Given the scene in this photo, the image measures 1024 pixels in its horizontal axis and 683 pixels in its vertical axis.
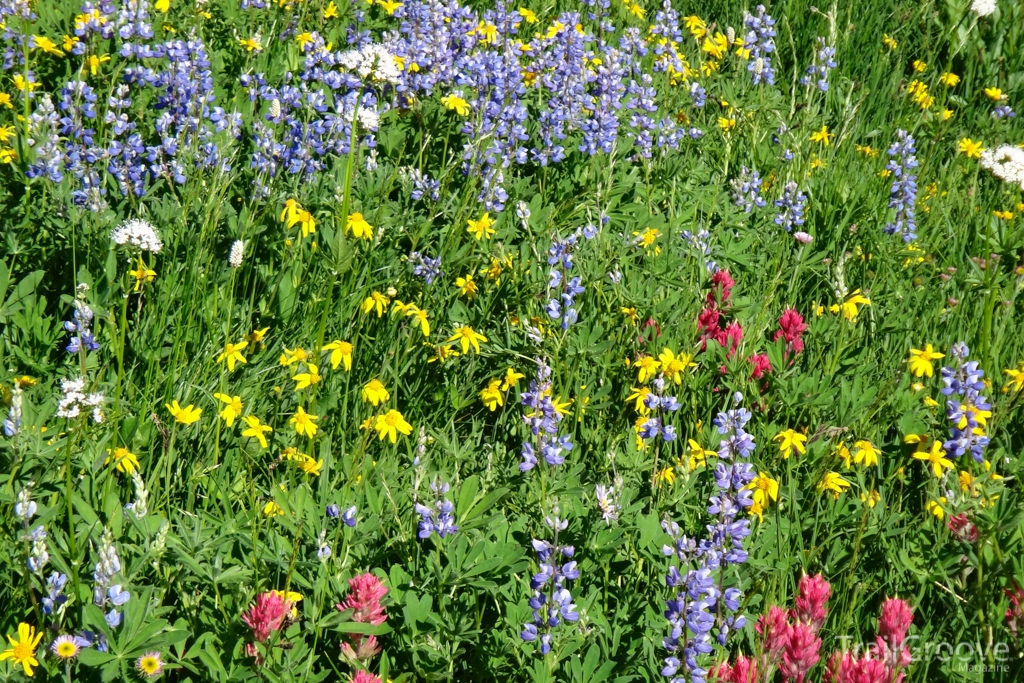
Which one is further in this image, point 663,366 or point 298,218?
point 298,218

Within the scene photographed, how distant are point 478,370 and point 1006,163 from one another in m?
2.44

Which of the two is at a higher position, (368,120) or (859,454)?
(368,120)

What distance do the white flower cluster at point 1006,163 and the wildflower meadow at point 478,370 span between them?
0.06 ft

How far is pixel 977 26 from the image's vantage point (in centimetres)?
543

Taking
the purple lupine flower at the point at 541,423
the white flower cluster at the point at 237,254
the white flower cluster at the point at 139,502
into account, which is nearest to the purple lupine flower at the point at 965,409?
the purple lupine flower at the point at 541,423

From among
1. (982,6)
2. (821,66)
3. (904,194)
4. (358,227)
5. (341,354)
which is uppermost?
(982,6)

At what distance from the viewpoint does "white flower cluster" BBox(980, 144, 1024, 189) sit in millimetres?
3822

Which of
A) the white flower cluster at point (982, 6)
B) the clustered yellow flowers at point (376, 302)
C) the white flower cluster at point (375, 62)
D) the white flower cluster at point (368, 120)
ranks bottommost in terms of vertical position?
the clustered yellow flowers at point (376, 302)

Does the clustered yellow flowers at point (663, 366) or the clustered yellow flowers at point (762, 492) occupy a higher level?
the clustered yellow flowers at point (663, 366)

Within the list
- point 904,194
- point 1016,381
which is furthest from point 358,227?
point 904,194

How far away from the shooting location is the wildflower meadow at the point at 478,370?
76.6 inches

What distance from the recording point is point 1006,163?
3881mm

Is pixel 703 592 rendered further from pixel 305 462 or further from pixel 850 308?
pixel 850 308

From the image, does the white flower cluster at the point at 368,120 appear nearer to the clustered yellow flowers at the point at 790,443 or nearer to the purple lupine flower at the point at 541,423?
the purple lupine flower at the point at 541,423
